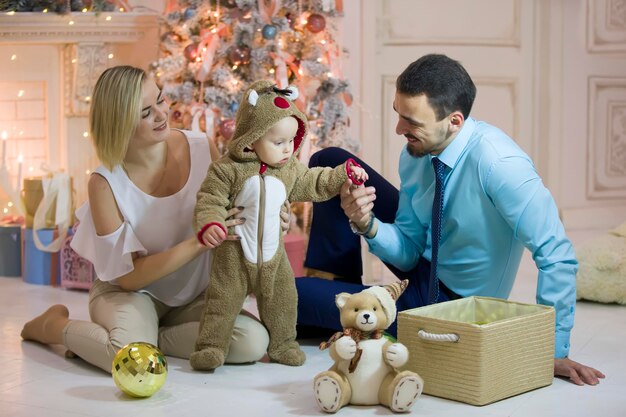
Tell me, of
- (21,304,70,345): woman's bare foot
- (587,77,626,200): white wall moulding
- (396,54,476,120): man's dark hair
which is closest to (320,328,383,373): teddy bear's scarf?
(396,54,476,120): man's dark hair

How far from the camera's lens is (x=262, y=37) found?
3.97m

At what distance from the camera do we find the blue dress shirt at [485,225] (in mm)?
2502

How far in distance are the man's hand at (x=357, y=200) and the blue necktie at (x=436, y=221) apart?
0.18 m

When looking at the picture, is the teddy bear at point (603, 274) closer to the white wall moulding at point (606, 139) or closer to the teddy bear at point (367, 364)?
the teddy bear at point (367, 364)

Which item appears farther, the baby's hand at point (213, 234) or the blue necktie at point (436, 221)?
the blue necktie at point (436, 221)

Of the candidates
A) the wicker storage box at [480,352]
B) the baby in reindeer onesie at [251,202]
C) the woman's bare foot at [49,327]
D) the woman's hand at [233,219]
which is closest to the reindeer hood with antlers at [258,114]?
the baby in reindeer onesie at [251,202]

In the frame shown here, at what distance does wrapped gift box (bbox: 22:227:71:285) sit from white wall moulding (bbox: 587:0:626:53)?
315cm

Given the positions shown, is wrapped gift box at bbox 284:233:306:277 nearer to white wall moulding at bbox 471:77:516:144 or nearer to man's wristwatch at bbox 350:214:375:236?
man's wristwatch at bbox 350:214:375:236

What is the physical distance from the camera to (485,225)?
2650mm

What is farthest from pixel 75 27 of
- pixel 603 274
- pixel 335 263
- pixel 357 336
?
pixel 357 336

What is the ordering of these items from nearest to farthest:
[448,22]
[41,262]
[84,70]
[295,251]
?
[295,251]
[41,262]
[84,70]
[448,22]

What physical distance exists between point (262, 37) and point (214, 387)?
1.85 metres

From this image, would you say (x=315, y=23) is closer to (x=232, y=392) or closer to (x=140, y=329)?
(x=140, y=329)

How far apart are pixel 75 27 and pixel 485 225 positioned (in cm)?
247
